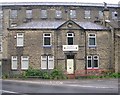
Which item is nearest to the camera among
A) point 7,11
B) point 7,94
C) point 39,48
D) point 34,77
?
point 7,94

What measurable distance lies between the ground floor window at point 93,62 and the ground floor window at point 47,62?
15.5 feet

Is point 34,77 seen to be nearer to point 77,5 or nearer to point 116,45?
point 116,45

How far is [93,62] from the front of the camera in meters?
39.3

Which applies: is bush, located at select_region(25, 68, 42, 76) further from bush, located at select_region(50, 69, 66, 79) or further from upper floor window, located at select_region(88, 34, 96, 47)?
upper floor window, located at select_region(88, 34, 96, 47)

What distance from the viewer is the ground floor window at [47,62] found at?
38.7m

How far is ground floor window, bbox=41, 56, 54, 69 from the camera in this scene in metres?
38.7

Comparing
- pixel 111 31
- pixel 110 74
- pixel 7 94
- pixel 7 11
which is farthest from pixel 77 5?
pixel 7 94

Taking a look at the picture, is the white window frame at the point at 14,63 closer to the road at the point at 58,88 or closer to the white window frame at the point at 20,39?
the white window frame at the point at 20,39

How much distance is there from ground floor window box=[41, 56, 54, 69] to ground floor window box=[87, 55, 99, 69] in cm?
473

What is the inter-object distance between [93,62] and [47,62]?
5887 mm

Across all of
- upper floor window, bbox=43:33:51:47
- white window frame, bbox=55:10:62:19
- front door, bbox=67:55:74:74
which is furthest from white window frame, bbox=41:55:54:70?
white window frame, bbox=55:10:62:19

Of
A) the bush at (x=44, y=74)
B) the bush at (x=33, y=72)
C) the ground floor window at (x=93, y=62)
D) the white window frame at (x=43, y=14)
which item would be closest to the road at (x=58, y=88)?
the bush at (x=44, y=74)

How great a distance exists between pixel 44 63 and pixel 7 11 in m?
26.7

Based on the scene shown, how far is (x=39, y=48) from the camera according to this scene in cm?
3884
